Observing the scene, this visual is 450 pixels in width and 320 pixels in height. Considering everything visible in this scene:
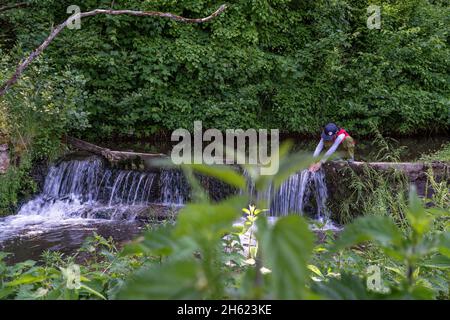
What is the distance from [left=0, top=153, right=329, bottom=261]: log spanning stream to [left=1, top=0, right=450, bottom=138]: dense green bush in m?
2.62

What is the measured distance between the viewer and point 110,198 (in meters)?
8.38

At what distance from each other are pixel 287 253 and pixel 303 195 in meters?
7.56

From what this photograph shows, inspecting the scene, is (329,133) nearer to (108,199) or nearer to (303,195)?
(303,195)

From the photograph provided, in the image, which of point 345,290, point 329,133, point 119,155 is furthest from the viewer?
point 119,155

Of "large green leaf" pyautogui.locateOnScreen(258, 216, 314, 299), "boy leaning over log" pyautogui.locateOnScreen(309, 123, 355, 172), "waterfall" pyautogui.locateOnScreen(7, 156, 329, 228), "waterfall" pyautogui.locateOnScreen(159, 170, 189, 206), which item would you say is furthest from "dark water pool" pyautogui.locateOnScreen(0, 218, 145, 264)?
"large green leaf" pyautogui.locateOnScreen(258, 216, 314, 299)

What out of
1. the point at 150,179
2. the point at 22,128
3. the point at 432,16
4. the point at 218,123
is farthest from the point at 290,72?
the point at 22,128

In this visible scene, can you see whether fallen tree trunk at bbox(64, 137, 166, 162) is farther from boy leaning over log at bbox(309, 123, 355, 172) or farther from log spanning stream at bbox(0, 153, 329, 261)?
boy leaning over log at bbox(309, 123, 355, 172)

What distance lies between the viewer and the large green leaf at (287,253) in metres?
0.55

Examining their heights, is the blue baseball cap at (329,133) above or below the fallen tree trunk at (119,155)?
above

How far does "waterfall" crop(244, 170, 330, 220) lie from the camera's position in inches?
312

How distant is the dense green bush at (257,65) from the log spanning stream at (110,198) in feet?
8.58

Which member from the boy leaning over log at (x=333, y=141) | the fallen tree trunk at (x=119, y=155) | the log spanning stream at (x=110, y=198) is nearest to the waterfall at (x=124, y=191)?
the log spanning stream at (x=110, y=198)

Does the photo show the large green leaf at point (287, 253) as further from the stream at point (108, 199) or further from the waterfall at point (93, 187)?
the waterfall at point (93, 187)

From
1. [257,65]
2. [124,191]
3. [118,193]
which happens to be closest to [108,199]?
[118,193]
